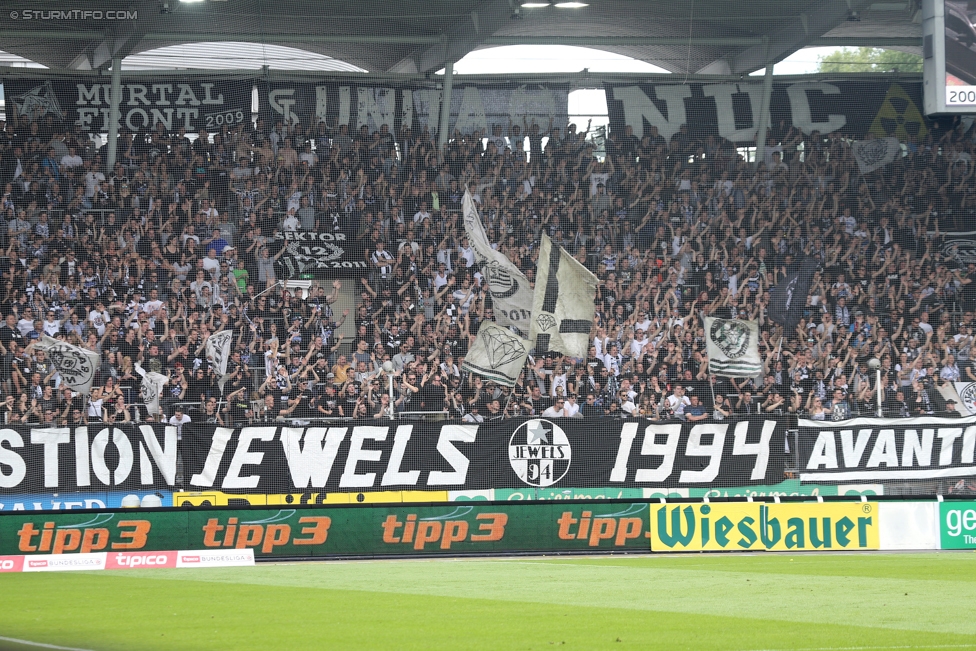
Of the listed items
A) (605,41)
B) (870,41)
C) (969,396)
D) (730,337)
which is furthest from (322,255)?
(870,41)

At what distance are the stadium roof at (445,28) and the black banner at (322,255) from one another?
3.81 m

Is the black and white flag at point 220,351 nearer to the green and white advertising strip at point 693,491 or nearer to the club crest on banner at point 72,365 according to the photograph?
the club crest on banner at point 72,365

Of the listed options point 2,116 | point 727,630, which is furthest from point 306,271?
point 727,630

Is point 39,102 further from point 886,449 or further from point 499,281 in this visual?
point 886,449

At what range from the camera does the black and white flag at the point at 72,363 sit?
18.7 metres

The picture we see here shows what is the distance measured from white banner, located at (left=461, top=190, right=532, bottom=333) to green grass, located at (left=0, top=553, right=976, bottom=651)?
6.29 meters

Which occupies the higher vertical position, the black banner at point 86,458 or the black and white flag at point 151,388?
the black and white flag at point 151,388

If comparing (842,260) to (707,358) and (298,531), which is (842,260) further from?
(298,531)

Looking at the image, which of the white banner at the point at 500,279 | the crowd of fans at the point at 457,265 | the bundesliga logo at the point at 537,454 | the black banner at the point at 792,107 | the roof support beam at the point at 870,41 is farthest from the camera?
the roof support beam at the point at 870,41

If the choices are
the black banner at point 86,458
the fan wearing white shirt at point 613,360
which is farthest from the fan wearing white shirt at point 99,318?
the fan wearing white shirt at point 613,360

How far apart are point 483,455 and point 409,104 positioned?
8085 millimetres

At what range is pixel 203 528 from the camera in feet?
52.1

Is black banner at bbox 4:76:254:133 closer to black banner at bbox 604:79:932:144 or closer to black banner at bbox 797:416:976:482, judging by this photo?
black banner at bbox 604:79:932:144

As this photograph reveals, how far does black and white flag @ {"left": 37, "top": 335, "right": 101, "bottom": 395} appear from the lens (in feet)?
61.4
